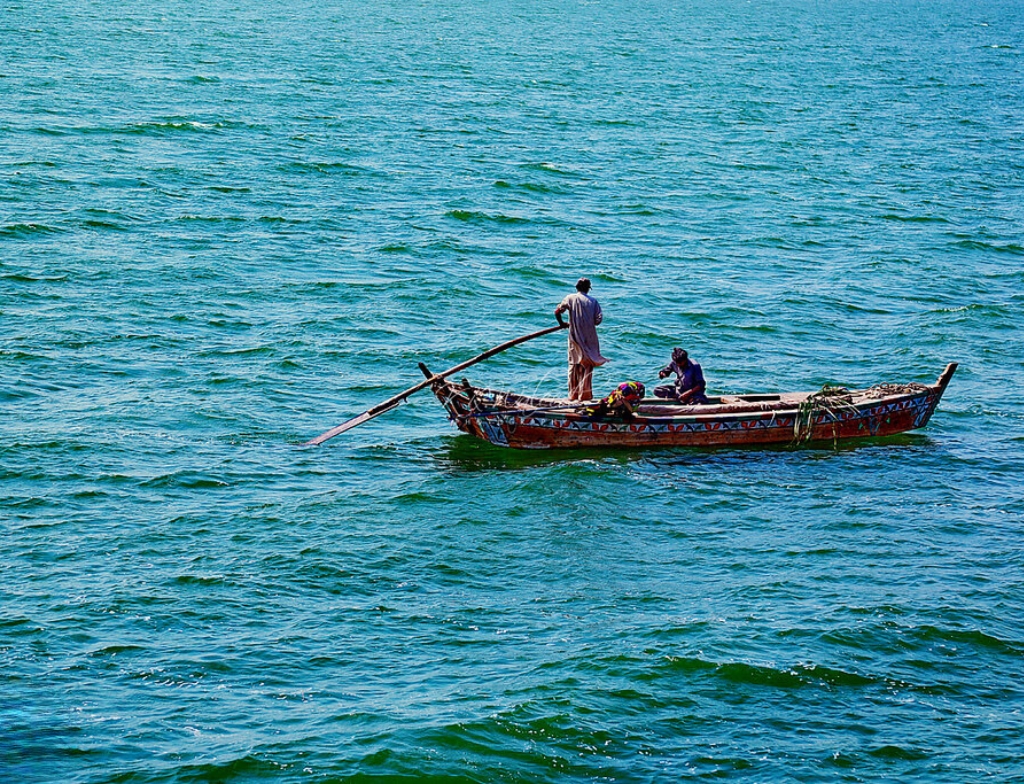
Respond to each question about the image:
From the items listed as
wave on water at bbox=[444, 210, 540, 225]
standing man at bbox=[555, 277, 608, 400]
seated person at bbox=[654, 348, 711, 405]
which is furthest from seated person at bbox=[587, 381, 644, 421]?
wave on water at bbox=[444, 210, 540, 225]

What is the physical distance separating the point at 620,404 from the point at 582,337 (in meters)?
1.32

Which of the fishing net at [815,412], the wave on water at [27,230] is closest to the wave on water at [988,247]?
the fishing net at [815,412]

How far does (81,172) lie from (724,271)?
766 inches

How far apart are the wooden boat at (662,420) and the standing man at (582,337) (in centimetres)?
51

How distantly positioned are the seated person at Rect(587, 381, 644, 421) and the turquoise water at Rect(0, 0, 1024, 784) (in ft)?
2.54

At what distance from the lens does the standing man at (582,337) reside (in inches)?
858

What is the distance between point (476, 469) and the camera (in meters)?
21.8

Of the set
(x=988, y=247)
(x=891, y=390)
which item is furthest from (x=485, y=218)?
(x=891, y=390)

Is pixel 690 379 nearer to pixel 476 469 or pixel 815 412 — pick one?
pixel 815 412

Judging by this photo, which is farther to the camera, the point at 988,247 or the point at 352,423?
the point at 988,247

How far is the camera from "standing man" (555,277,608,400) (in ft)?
71.5

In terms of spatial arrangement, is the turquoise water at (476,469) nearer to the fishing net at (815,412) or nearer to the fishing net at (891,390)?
the fishing net at (815,412)

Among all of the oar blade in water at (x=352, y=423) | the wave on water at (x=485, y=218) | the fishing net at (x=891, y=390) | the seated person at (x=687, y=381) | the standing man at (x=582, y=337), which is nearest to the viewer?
the standing man at (x=582, y=337)

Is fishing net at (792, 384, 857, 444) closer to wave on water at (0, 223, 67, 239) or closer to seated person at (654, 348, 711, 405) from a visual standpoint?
seated person at (654, 348, 711, 405)
